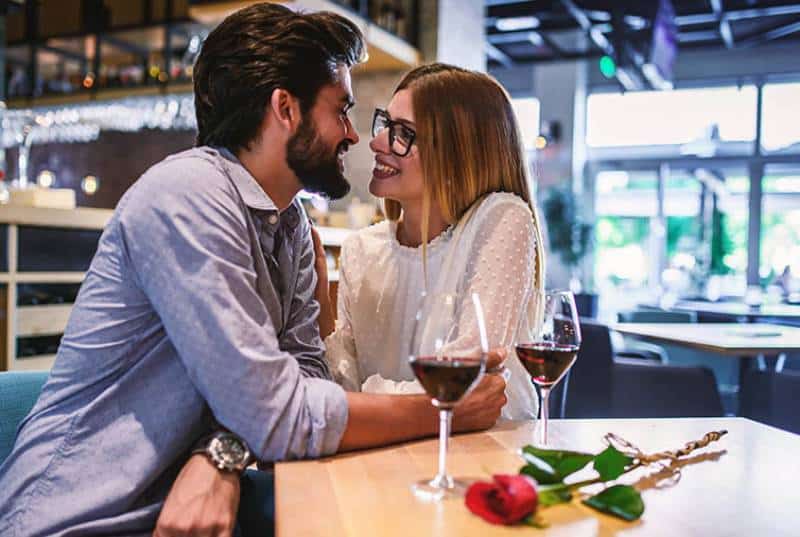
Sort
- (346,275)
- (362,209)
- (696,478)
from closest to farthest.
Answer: (696,478) → (346,275) → (362,209)

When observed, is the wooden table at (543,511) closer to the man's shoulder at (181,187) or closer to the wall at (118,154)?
the man's shoulder at (181,187)

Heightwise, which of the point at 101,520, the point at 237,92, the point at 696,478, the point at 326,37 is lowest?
the point at 101,520

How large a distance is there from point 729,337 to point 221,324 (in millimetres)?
2771

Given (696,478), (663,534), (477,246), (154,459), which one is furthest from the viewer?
(477,246)

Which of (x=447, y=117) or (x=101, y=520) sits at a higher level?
(x=447, y=117)

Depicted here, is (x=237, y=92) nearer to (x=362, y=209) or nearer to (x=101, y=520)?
(x=101, y=520)

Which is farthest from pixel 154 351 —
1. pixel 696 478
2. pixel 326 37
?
pixel 696 478

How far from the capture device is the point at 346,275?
2010 millimetres

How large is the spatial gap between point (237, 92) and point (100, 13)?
5698mm

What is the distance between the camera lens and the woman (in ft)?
5.24

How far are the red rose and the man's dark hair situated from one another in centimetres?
90

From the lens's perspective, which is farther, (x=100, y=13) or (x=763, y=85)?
(x=763, y=85)

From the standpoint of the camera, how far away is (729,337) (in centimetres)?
325

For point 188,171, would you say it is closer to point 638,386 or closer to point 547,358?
point 547,358
